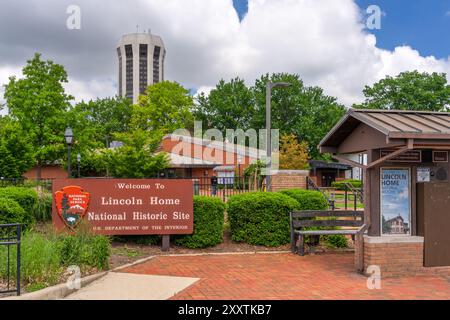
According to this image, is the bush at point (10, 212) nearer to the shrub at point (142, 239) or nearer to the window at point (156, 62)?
the shrub at point (142, 239)

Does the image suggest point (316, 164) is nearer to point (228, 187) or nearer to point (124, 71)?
point (228, 187)

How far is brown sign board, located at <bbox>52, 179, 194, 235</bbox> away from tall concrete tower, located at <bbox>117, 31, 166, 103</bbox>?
67.9 meters

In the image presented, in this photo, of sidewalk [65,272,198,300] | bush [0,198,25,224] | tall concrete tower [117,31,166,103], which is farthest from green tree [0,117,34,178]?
tall concrete tower [117,31,166,103]

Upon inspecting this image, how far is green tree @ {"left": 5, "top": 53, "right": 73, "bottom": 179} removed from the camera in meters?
29.1

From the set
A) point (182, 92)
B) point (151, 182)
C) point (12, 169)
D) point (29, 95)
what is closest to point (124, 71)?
point (182, 92)

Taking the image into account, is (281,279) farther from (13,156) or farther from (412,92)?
(412,92)

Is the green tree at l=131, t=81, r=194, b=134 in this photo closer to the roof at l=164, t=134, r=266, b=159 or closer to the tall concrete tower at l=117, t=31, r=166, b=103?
the roof at l=164, t=134, r=266, b=159

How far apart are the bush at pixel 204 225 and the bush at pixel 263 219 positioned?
588 mm

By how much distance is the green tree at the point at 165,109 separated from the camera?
51062 millimetres

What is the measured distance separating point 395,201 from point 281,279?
8.14ft

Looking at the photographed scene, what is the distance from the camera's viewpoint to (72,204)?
10133mm

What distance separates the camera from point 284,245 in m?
11.2

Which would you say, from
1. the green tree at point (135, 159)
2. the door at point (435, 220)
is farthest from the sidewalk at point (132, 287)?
the green tree at point (135, 159)
